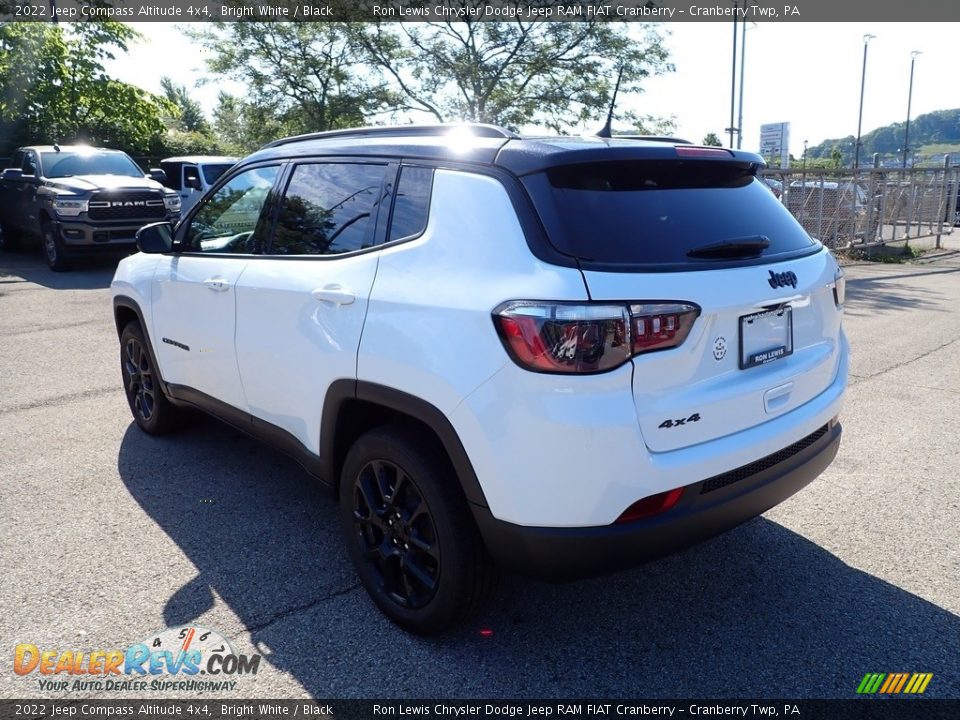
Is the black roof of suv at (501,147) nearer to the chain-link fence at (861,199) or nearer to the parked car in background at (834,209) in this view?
the chain-link fence at (861,199)

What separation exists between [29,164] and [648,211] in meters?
14.5

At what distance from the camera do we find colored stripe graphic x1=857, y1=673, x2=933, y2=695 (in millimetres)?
2562

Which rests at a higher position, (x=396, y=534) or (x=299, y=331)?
(x=299, y=331)

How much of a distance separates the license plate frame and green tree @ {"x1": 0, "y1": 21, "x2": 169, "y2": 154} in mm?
20426

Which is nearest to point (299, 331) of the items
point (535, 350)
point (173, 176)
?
point (535, 350)

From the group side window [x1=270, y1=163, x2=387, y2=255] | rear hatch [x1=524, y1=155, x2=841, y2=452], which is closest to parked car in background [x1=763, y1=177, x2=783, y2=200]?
rear hatch [x1=524, y1=155, x2=841, y2=452]

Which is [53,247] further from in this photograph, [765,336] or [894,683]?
[894,683]

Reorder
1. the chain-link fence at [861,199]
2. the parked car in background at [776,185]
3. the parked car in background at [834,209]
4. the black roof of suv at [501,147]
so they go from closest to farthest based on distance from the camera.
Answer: the black roof of suv at [501,147]
the parked car in background at [776,185]
the chain-link fence at [861,199]
the parked car in background at [834,209]

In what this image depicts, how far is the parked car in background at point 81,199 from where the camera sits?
12641 millimetres

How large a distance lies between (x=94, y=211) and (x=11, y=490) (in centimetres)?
985

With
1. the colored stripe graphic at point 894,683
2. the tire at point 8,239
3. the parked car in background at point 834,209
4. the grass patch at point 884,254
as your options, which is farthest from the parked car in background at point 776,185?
the tire at point 8,239

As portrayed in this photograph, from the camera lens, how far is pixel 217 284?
378 cm

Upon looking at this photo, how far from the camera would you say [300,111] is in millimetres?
21688

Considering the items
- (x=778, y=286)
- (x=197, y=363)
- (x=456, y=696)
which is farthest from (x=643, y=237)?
(x=197, y=363)
